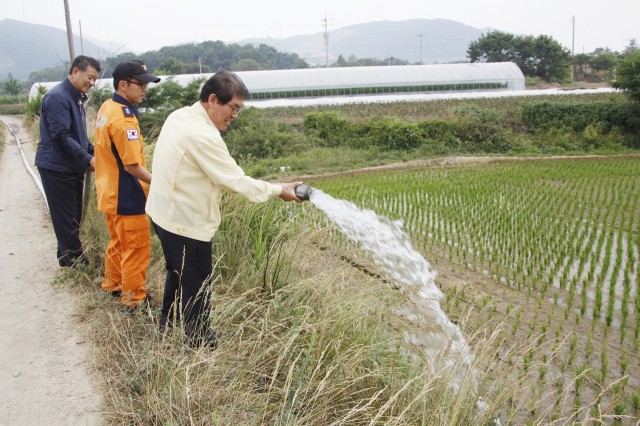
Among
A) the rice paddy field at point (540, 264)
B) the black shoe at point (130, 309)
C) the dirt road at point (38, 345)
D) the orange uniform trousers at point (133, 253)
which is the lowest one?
the rice paddy field at point (540, 264)

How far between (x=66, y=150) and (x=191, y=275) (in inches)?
77.7

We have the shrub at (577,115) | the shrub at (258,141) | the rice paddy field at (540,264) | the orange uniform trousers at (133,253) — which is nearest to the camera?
the orange uniform trousers at (133,253)

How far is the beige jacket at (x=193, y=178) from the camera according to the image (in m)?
2.65

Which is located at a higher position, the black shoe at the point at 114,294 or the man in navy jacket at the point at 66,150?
the man in navy jacket at the point at 66,150

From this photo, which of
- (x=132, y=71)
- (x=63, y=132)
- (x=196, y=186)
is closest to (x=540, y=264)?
(x=196, y=186)

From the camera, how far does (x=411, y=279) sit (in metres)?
5.52

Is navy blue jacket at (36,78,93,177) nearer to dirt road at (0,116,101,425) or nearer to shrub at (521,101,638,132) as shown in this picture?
dirt road at (0,116,101,425)

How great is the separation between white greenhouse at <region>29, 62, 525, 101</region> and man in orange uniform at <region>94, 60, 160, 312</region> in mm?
24665

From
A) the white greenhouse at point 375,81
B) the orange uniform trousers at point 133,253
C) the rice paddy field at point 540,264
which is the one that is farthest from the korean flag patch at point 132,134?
the white greenhouse at point 375,81

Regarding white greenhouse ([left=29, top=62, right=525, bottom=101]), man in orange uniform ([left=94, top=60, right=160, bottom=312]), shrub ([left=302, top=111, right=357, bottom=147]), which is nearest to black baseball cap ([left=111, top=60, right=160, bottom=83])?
man in orange uniform ([left=94, top=60, right=160, bottom=312])

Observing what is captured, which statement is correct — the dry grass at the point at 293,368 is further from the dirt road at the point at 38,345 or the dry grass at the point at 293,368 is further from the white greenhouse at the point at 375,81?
the white greenhouse at the point at 375,81

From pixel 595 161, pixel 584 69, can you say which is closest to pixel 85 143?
pixel 595 161

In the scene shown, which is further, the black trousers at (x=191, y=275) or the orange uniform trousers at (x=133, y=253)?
the orange uniform trousers at (x=133, y=253)

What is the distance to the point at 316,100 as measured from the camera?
26.2 m
